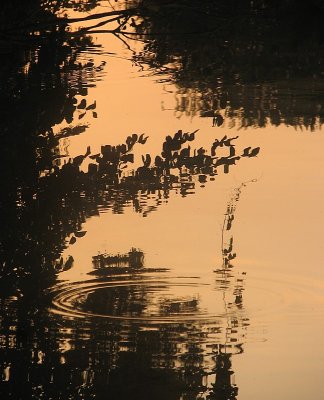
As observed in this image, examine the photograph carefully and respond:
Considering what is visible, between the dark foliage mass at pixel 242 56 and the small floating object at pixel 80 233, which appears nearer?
the small floating object at pixel 80 233

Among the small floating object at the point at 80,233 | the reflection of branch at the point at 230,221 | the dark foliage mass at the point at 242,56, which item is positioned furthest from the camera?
the dark foliage mass at the point at 242,56

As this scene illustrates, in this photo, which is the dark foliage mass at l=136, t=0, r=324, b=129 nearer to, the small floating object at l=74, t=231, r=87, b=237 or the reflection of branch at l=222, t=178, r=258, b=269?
the reflection of branch at l=222, t=178, r=258, b=269

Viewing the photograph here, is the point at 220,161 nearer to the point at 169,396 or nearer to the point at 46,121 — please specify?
the point at 46,121

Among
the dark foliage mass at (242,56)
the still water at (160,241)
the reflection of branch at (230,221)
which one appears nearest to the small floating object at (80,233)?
the still water at (160,241)

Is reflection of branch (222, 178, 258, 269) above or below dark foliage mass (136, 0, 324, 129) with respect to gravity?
below

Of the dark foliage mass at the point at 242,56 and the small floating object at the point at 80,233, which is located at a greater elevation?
the dark foliage mass at the point at 242,56

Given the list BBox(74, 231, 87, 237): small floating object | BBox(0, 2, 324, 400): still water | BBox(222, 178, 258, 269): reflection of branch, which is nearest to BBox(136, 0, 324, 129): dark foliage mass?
BBox(0, 2, 324, 400): still water

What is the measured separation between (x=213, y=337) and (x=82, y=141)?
9.03 ft

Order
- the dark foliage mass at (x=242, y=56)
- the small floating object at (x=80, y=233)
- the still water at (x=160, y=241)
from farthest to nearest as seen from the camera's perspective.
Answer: the dark foliage mass at (x=242, y=56), the small floating object at (x=80, y=233), the still water at (x=160, y=241)

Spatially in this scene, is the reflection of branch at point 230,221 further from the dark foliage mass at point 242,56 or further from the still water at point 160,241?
the dark foliage mass at point 242,56

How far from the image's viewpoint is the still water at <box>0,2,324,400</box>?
4.52 metres

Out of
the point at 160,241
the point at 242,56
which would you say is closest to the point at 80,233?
the point at 160,241

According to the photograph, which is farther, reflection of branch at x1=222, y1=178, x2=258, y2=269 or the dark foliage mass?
the dark foliage mass

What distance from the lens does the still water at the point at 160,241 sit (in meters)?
4.52
